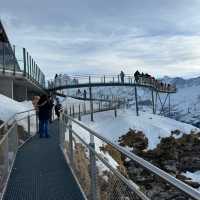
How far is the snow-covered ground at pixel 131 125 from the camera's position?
5062cm

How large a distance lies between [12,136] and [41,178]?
2.94m

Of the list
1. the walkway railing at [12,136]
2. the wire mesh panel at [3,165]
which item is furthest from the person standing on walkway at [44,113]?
the wire mesh panel at [3,165]

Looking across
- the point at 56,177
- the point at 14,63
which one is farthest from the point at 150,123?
the point at 56,177

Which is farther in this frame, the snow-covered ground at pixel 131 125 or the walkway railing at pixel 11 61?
the snow-covered ground at pixel 131 125

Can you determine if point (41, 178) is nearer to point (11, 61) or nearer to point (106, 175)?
point (106, 175)

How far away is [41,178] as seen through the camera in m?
10.6

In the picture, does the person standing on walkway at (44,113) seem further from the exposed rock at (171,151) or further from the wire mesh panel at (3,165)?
the exposed rock at (171,151)

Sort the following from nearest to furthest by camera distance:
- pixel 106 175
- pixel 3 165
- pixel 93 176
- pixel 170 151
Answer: pixel 106 175, pixel 93 176, pixel 3 165, pixel 170 151

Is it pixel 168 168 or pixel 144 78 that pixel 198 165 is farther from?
pixel 144 78

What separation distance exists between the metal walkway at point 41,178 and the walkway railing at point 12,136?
0.74 ft

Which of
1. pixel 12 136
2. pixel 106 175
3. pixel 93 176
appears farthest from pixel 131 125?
pixel 106 175

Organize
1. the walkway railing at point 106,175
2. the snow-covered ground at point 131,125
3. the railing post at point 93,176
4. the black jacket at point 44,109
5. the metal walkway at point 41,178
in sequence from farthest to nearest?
the snow-covered ground at point 131,125 → the black jacket at point 44,109 → the metal walkway at point 41,178 → the railing post at point 93,176 → the walkway railing at point 106,175

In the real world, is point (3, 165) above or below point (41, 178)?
above

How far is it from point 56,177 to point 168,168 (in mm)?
30770
